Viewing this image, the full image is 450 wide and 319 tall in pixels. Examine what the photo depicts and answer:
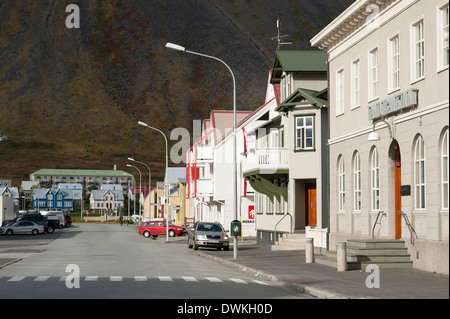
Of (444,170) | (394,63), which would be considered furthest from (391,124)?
(444,170)

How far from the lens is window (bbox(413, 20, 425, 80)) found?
23.2 m

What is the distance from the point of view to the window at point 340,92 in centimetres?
3159

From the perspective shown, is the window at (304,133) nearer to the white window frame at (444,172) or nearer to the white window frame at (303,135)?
the white window frame at (303,135)

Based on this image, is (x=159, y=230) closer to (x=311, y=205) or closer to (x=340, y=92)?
(x=311, y=205)

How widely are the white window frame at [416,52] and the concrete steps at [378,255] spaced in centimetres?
519

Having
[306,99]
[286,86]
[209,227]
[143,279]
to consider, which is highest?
[286,86]

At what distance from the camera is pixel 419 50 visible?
23453mm

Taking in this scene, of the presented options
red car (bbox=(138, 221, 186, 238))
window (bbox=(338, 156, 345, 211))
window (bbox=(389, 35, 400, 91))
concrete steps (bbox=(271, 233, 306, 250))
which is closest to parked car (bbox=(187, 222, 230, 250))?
concrete steps (bbox=(271, 233, 306, 250))

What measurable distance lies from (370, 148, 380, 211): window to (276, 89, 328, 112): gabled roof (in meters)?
8.75

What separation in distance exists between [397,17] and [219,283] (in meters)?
10.9

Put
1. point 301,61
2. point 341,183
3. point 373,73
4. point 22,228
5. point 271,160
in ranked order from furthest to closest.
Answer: point 22,228
point 301,61
point 271,160
point 341,183
point 373,73

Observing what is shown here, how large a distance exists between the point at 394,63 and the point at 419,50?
2178mm
